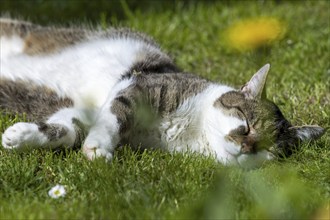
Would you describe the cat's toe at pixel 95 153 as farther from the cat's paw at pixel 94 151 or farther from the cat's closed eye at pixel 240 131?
the cat's closed eye at pixel 240 131

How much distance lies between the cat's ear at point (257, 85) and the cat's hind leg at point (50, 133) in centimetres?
94

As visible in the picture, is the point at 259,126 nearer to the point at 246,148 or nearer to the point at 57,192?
the point at 246,148

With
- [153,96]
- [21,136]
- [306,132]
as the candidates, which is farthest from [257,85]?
[21,136]

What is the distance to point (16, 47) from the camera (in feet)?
15.7

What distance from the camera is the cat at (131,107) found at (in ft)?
11.8

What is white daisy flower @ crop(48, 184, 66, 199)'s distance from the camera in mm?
3059

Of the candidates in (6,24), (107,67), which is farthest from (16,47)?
(107,67)

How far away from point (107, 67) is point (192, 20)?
2.04m

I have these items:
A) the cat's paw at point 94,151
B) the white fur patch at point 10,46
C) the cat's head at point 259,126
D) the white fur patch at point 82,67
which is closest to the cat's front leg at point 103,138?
the cat's paw at point 94,151

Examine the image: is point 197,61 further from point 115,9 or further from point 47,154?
point 47,154

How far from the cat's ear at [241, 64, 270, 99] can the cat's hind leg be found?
0.94 metres

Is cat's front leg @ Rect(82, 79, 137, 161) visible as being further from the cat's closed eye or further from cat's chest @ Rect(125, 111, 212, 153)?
the cat's closed eye

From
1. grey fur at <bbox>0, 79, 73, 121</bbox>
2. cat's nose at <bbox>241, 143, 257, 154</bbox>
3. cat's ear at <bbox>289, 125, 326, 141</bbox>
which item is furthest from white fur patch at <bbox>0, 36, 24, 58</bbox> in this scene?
cat's ear at <bbox>289, 125, 326, 141</bbox>

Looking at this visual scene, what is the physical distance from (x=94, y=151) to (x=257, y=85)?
106 cm
